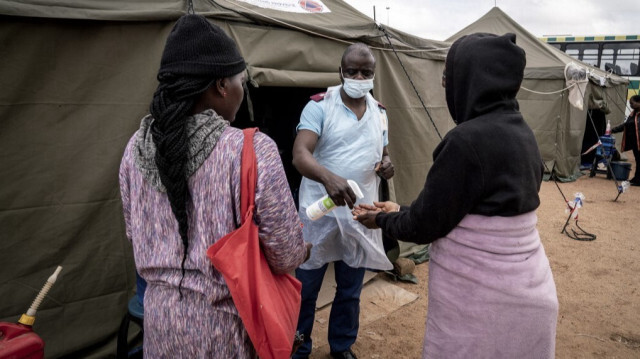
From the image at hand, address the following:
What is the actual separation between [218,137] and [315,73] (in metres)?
2.10

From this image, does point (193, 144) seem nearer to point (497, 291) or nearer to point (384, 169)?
point (497, 291)

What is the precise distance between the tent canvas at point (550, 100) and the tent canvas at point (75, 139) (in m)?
7.80

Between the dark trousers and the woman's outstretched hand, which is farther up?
the woman's outstretched hand

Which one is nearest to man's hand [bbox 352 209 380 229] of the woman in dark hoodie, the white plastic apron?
the woman in dark hoodie

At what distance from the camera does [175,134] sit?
1.12 meters

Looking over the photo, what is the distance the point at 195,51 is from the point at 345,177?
142 centimetres

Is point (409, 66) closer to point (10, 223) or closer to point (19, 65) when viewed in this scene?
point (19, 65)

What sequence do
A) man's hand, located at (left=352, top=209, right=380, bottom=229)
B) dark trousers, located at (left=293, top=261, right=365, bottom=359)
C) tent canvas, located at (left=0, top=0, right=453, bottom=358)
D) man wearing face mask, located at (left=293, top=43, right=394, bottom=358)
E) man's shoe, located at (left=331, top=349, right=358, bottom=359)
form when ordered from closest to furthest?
1. man's hand, located at (left=352, top=209, right=380, bottom=229)
2. tent canvas, located at (left=0, top=0, right=453, bottom=358)
3. man wearing face mask, located at (left=293, top=43, right=394, bottom=358)
4. dark trousers, located at (left=293, top=261, right=365, bottom=359)
5. man's shoe, located at (left=331, top=349, right=358, bottom=359)

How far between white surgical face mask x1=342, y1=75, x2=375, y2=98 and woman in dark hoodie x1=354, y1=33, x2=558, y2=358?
0.93 meters

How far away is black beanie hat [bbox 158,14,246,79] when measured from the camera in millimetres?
1146

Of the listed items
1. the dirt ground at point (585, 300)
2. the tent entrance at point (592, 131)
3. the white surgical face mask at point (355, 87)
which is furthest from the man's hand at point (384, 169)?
the tent entrance at point (592, 131)

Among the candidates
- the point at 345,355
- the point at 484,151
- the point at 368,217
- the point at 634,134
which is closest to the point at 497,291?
the point at 484,151

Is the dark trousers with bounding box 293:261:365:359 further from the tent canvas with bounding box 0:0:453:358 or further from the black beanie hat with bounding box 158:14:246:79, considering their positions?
the black beanie hat with bounding box 158:14:246:79

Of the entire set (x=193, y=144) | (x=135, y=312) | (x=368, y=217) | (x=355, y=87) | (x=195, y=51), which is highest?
(x=195, y=51)
